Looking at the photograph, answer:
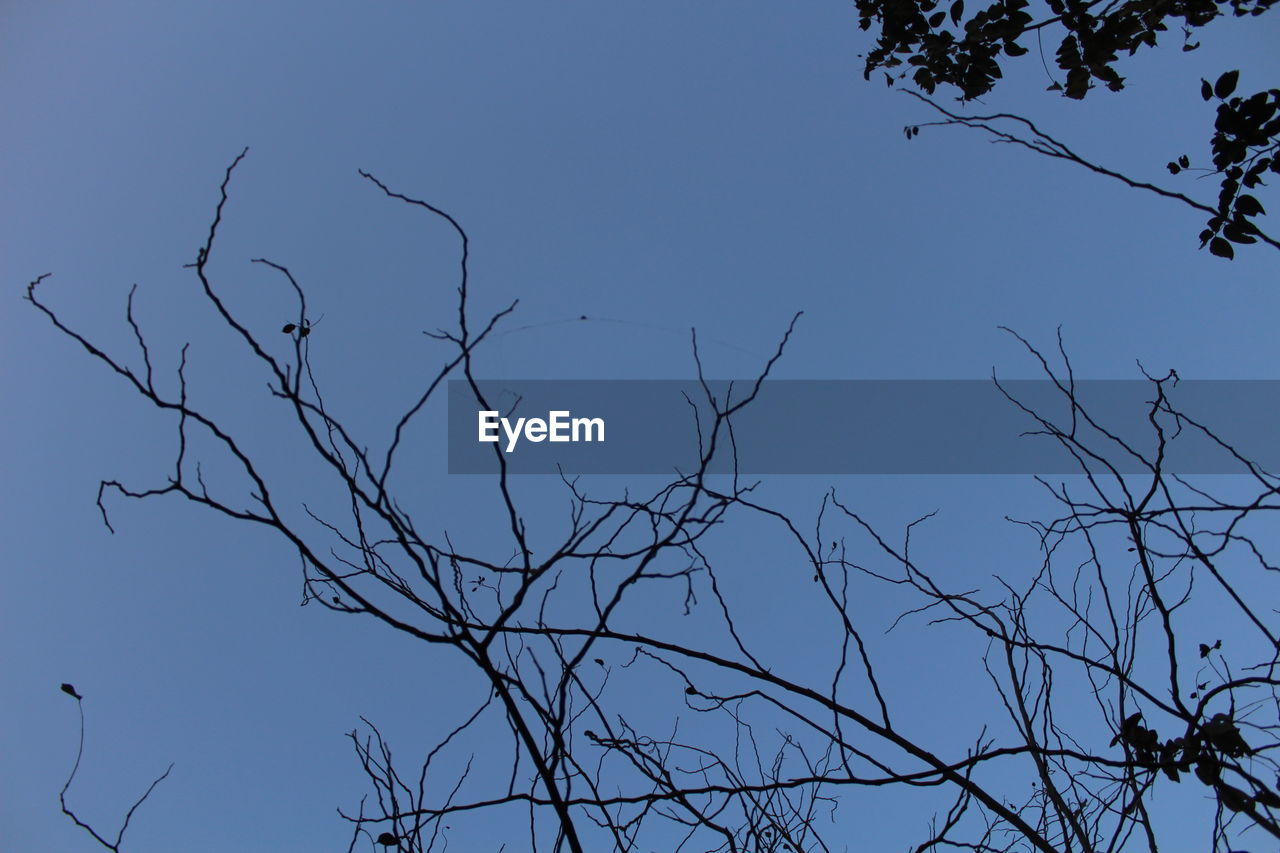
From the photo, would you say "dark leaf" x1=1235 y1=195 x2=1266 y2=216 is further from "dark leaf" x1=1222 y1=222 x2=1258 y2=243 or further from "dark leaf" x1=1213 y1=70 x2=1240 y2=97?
"dark leaf" x1=1213 y1=70 x2=1240 y2=97

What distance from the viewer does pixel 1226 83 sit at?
6.39 feet

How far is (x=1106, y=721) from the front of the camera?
1800 millimetres

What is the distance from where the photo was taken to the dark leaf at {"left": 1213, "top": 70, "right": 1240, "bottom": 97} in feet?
6.33

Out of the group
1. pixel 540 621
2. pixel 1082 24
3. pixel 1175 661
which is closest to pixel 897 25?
pixel 1082 24

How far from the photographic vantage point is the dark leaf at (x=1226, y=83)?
193 centimetres

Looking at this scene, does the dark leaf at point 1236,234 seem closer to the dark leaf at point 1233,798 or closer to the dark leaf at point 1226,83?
the dark leaf at point 1226,83

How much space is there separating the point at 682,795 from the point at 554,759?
1.39ft

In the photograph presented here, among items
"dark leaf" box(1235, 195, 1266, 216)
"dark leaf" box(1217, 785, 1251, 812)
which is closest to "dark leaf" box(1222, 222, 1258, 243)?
"dark leaf" box(1235, 195, 1266, 216)

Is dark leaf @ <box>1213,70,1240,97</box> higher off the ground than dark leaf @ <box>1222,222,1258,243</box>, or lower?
higher

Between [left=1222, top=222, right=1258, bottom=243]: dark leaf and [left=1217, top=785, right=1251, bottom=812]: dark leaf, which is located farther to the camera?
[left=1222, top=222, right=1258, bottom=243]: dark leaf

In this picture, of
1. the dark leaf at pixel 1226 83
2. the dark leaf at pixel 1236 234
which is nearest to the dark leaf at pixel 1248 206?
the dark leaf at pixel 1236 234

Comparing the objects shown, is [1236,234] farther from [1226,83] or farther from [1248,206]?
[1226,83]

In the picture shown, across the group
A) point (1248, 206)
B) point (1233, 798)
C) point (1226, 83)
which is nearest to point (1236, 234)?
point (1248, 206)

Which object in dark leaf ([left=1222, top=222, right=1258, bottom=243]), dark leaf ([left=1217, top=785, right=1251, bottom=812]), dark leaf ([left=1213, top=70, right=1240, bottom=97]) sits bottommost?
dark leaf ([left=1217, top=785, right=1251, bottom=812])
